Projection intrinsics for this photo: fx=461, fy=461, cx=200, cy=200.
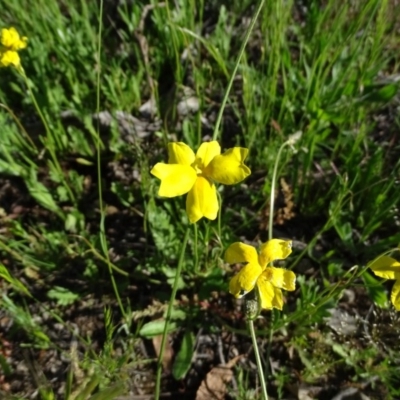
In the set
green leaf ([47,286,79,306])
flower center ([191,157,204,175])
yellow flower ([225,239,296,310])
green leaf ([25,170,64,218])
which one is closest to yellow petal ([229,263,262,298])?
yellow flower ([225,239,296,310])

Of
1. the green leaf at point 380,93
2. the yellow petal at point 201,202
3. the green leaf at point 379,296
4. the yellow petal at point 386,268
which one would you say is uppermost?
the yellow petal at point 201,202

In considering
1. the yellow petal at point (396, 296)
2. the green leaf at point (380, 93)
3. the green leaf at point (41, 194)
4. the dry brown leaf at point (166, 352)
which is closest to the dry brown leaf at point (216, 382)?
the dry brown leaf at point (166, 352)

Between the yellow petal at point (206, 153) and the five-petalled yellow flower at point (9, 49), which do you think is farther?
the five-petalled yellow flower at point (9, 49)

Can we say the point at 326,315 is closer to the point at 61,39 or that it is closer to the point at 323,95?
the point at 323,95

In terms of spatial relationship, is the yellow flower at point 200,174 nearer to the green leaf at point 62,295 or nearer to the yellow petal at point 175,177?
the yellow petal at point 175,177

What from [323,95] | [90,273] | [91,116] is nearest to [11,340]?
[90,273]

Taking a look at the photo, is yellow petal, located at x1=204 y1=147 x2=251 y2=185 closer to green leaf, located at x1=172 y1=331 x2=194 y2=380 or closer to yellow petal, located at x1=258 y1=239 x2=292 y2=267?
yellow petal, located at x1=258 y1=239 x2=292 y2=267
